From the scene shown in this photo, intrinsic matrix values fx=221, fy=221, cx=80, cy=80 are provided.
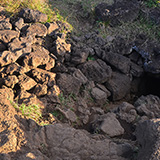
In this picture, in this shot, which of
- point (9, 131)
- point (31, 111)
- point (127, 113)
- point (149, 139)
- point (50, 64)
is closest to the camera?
point (9, 131)

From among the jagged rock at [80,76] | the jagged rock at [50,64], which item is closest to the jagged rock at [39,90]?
the jagged rock at [50,64]

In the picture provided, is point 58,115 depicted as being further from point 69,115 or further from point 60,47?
point 60,47

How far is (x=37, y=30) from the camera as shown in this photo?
4.72 meters

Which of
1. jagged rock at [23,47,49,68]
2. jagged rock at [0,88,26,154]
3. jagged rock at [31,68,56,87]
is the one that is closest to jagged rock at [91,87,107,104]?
jagged rock at [31,68,56,87]

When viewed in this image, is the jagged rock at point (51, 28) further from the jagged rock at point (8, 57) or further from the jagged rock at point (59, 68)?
the jagged rock at point (8, 57)

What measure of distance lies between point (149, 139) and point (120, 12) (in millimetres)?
4077

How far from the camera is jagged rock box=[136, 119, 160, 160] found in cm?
239

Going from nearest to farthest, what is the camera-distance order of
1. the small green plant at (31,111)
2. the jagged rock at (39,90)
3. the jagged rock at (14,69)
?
the small green plant at (31,111) → the jagged rock at (14,69) → the jagged rock at (39,90)

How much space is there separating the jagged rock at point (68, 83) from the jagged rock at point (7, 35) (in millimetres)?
1207

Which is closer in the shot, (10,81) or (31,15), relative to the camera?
(10,81)

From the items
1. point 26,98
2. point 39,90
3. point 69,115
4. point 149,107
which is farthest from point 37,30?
point 149,107

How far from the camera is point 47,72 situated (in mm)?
4254

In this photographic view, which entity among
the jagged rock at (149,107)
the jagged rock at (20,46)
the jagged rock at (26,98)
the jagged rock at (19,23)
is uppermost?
the jagged rock at (19,23)

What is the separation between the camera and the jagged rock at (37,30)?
182 inches
